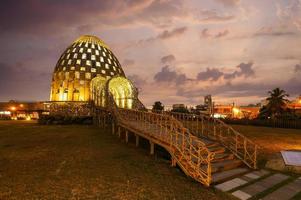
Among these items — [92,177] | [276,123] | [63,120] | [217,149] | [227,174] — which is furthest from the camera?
[276,123]

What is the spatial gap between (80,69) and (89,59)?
3247mm

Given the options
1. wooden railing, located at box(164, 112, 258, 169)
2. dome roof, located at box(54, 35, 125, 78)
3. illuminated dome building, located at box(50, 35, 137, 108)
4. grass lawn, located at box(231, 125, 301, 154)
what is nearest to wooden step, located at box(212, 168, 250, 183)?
wooden railing, located at box(164, 112, 258, 169)

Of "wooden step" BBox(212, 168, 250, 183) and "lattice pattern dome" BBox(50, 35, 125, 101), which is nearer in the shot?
"wooden step" BBox(212, 168, 250, 183)

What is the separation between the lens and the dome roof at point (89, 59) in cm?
4334

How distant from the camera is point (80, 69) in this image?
4262 centimetres

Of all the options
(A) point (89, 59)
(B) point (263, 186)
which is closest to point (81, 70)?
(A) point (89, 59)

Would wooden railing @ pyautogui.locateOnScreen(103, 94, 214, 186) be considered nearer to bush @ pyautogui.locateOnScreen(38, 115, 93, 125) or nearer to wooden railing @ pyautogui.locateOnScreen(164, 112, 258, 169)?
wooden railing @ pyautogui.locateOnScreen(164, 112, 258, 169)

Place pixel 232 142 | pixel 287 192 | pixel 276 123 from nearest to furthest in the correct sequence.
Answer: pixel 287 192, pixel 232 142, pixel 276 123

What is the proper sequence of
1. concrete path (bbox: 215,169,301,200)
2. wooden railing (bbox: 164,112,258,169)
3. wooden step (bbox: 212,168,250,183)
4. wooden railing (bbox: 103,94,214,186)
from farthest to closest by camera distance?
wooden railing (bbox: 164,112,258,169)
wooden step (bbox: 212,168,250,183)
wooden railing (bbox: 103,94,214,186)
concrete path (bbox: 215,169,301,200)

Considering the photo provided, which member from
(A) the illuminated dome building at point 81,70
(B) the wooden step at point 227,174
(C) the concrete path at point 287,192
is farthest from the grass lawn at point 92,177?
(A) the illuminated dome building at point 81,70

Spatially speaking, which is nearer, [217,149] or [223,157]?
[223,157]

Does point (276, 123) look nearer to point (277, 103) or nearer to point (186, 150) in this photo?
point (277, 103)

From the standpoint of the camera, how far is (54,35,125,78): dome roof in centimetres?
4334

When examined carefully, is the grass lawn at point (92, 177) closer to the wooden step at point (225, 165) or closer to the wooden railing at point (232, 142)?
the wooden step at point (225, 165)
